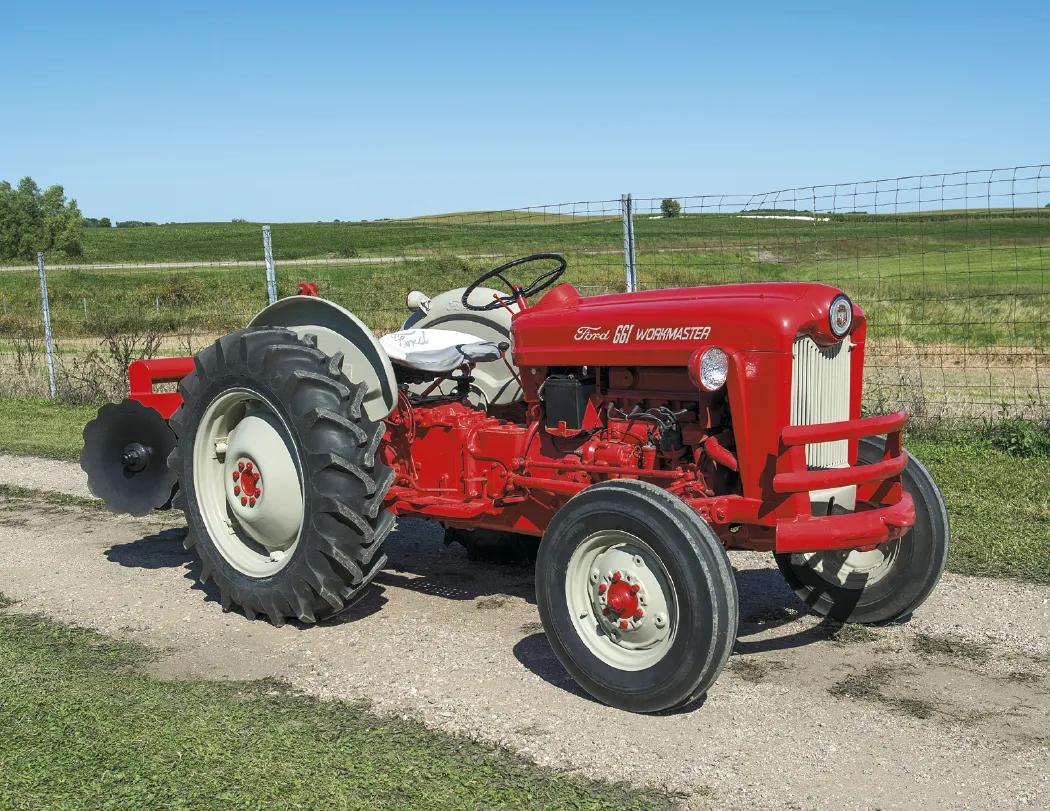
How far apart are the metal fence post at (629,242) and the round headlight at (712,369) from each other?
4475mm

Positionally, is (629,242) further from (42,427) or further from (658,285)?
(42,427)

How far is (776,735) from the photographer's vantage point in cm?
384

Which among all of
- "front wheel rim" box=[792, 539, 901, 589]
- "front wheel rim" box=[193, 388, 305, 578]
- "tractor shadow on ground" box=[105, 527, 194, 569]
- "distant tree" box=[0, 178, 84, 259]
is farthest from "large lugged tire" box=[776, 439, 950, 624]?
"distant tree" box=[0, 178, 84, 259]

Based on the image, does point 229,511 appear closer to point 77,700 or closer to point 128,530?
point 77,700

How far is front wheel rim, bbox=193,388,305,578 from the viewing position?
5.20 meters

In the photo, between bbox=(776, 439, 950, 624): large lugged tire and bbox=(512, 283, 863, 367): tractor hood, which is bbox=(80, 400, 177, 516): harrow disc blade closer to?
bbox=(512, 283, 863, 367): tractor hood

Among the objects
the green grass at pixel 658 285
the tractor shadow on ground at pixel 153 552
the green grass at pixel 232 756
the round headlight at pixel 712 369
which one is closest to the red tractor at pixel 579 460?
the round headlight at pixel 712 369

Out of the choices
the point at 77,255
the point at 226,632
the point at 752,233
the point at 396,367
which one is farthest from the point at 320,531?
the point at 77,255

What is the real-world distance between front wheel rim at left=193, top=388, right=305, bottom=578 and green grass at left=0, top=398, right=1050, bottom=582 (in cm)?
351

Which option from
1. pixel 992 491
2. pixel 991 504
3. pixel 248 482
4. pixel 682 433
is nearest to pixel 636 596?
pixel 682 433

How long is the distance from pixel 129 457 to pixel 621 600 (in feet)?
10.9

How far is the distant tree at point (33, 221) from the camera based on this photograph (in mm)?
75438

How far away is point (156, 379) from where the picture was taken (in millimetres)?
6621

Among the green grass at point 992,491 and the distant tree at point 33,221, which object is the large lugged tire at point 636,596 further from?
the distant tree at point 33,221
